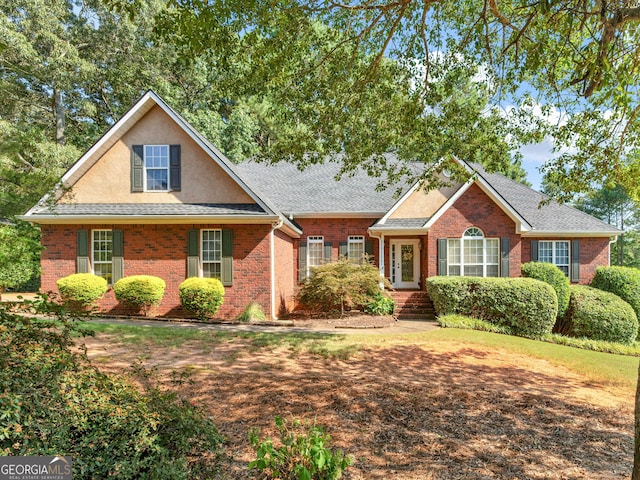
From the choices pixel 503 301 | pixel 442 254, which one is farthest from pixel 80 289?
pixel 503 301

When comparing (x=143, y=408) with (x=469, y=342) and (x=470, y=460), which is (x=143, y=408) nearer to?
(x=470, y=460)

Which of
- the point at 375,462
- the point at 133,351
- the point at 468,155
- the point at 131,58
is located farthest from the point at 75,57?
the point at 375,462

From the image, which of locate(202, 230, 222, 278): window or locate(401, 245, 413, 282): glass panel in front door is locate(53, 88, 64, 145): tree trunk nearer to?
locate(202, 230, 222, 278): window

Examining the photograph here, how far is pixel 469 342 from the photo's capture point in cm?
1010

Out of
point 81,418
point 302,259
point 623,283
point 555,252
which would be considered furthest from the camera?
point 302,259

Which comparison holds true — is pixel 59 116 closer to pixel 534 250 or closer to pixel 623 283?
pixel 534 250

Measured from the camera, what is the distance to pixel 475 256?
583 inches

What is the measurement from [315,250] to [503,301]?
7915mm

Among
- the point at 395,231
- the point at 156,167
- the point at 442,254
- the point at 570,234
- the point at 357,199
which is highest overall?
the point at 156,167

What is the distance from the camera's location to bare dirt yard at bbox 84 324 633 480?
12.4ft

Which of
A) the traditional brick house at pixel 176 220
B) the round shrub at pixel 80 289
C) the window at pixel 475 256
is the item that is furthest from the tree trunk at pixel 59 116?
the window at pixel 475 256

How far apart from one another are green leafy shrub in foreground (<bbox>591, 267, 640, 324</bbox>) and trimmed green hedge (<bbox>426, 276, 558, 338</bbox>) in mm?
4292

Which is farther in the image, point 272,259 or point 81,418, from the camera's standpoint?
point 272,259

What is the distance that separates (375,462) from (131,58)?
102 ft
